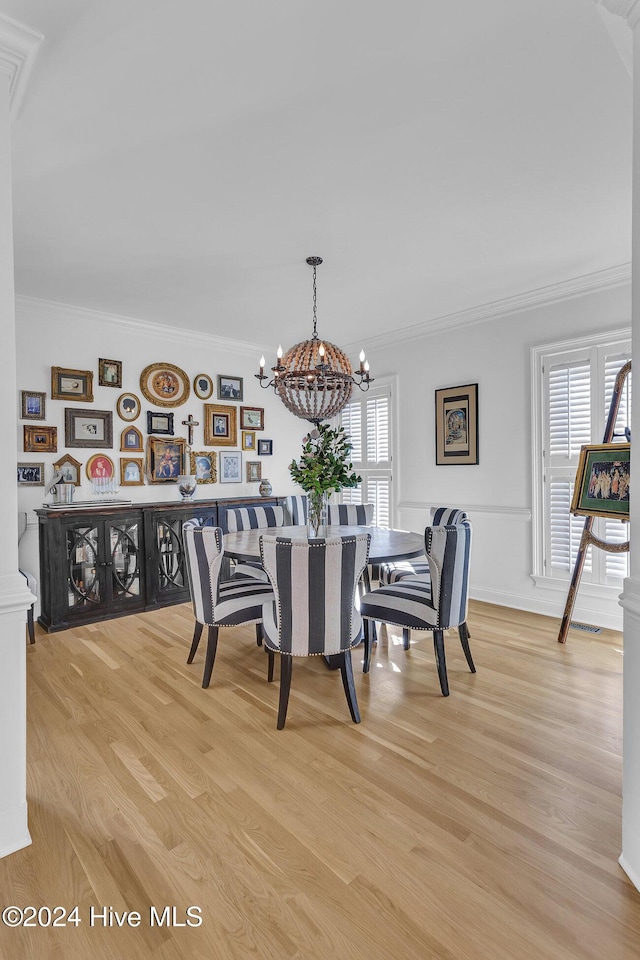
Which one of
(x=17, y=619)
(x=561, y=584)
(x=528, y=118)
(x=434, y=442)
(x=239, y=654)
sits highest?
(x=528, y=118)

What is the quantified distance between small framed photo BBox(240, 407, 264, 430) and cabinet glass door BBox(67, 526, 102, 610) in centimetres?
215

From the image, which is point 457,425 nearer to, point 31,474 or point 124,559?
point 124,559

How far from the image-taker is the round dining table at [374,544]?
2867mm

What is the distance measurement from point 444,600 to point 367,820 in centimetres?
126

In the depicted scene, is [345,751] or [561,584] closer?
[345,751]

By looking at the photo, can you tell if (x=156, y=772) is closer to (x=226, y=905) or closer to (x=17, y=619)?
(x=226, y=905)

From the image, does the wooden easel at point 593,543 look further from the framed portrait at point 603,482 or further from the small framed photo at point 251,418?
the small framed photo at point 251,418

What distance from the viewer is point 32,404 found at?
13.6 ft

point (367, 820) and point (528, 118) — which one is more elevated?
point (528, 118)

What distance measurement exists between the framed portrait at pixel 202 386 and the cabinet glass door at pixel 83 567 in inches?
73.0

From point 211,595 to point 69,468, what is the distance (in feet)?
7.49

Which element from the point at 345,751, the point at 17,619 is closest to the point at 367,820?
the point at 345,751

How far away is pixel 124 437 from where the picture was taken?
4.67m

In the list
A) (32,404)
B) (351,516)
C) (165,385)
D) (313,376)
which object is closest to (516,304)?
(313,376)
